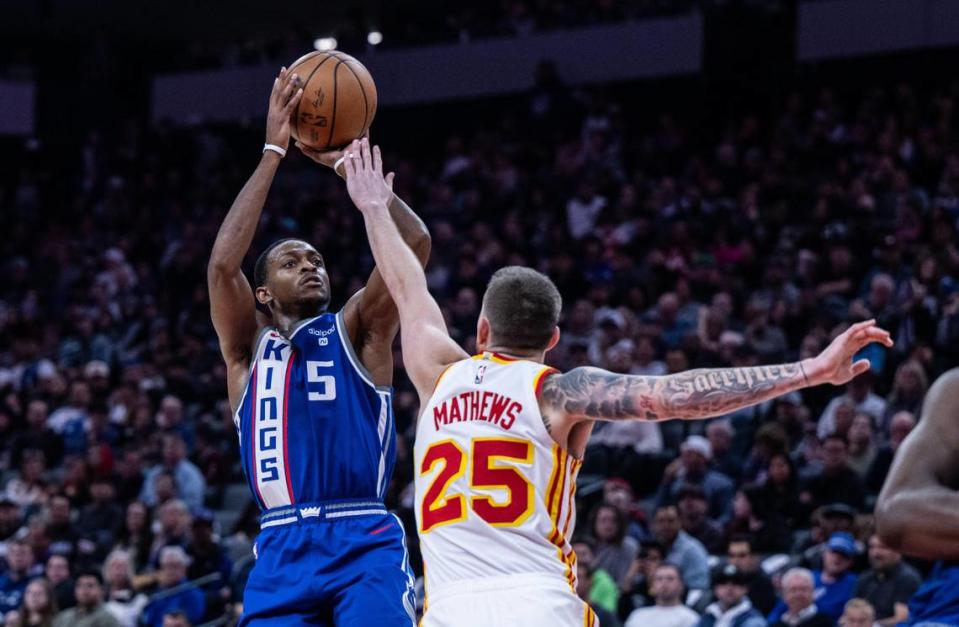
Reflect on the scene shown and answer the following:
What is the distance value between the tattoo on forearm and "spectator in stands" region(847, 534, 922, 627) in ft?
17.7

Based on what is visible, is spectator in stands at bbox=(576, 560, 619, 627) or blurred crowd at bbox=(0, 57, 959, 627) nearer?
spectator in stands at bbox=(576, 560, 619, 627)

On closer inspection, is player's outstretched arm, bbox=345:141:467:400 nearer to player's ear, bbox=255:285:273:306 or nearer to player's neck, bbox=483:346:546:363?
player's neck, bbox=483:346:546:363

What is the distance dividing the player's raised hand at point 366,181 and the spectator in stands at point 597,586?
529 centimetres

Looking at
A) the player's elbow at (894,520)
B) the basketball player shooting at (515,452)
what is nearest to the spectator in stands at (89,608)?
the basketball player shooting at (515,452)

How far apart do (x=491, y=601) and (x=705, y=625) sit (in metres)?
5.75

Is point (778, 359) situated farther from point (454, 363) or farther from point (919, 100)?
point (454, 363)

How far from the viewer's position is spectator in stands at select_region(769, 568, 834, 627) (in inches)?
365

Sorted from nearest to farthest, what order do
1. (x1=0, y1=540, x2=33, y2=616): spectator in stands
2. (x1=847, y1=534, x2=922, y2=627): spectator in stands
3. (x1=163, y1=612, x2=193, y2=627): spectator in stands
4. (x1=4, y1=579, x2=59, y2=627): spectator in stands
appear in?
(x1=847, y1=534, x2=922, y2=627): spectator in stands < (x1=163, y1=612, x2=193, y2=627): spectator in stands < (x1=4, y1=579, x2=59, y2=627): spectator in stands < (x1=0, y1=540, x2=33, y2=616): spectator in stands

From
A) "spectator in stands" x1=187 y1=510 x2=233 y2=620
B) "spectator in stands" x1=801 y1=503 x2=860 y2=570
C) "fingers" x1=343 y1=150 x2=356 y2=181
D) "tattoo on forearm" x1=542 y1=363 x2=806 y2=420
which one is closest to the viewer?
"tattoo on forearm" x1=542 y1=363 x2=806 y2=420

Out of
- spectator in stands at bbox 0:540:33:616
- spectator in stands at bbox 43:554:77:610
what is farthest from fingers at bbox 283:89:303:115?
spectator in stands at bbox 0:540:33:616

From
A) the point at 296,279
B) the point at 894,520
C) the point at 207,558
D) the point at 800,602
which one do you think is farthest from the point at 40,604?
the point at 894,520

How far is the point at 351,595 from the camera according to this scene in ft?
17.9

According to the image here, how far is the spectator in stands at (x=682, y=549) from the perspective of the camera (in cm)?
1065

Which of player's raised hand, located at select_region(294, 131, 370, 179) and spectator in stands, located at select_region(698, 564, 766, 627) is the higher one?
player's raised hand, located at select_region(294, 131, 370, 179)
